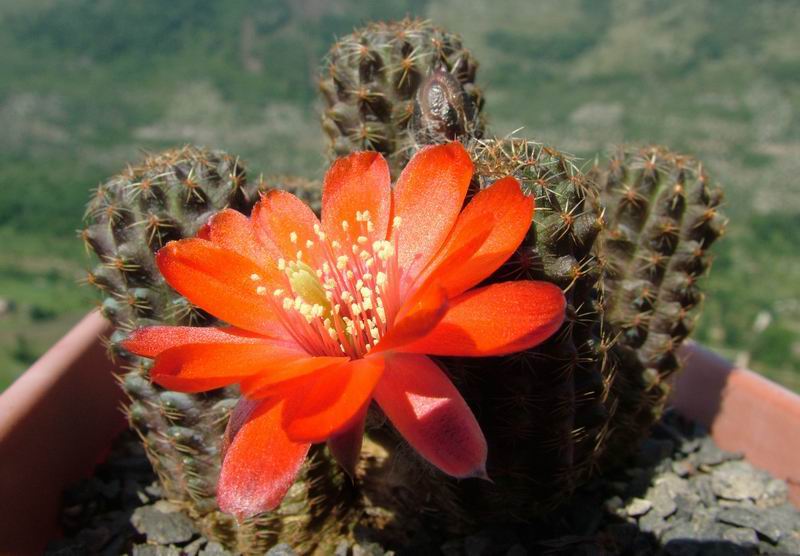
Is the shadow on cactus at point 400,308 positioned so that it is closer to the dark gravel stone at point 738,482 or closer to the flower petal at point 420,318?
the flower petal at point 420,318

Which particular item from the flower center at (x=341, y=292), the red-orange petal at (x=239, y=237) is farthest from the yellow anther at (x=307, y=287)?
the red-orange petal at (x=239, y=237)

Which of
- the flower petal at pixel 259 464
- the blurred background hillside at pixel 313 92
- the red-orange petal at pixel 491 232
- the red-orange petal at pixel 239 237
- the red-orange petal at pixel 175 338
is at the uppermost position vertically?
the red-orange petal at pixel 491 232

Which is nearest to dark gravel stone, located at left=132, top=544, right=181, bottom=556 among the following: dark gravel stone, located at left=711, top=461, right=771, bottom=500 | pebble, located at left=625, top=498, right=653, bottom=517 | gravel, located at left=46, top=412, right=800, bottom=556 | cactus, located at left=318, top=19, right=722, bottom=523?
gravel, located at left=46, top=412, right=800, bottom=556

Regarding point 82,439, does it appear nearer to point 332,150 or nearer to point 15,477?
point 15,477

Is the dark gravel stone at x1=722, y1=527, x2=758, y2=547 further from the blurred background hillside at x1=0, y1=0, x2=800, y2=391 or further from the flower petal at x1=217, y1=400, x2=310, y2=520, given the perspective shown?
the blurred background hillside at x1=0, y1=0, x2=800, y2=391

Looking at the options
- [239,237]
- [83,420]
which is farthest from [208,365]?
[83,420]

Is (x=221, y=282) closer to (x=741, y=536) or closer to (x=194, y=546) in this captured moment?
(x=194, y=546)
